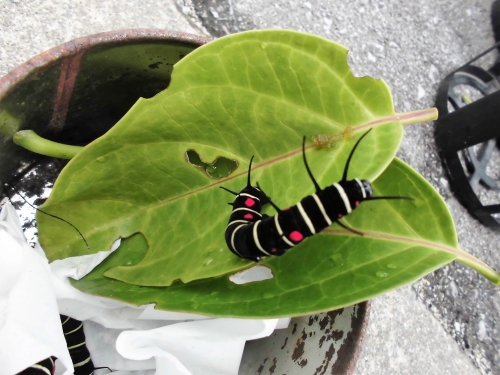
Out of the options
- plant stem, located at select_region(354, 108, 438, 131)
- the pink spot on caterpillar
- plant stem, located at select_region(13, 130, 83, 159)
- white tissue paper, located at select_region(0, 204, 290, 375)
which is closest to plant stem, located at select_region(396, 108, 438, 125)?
plant stem, located at select_region(354, 108, 438, 131)

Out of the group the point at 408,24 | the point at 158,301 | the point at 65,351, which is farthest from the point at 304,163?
the point at 408,24

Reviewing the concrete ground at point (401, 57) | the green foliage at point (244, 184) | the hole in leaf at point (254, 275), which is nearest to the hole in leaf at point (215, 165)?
the green foliage at point (244, 184)

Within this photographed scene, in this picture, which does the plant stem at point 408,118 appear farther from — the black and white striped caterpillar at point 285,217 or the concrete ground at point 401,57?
the concrete ground at point 401,57

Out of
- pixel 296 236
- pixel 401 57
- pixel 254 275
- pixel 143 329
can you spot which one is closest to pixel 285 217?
pixel 296 236

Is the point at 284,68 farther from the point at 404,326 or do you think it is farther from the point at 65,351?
the point at 404,326

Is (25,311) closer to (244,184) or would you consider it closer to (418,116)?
(244,184)
